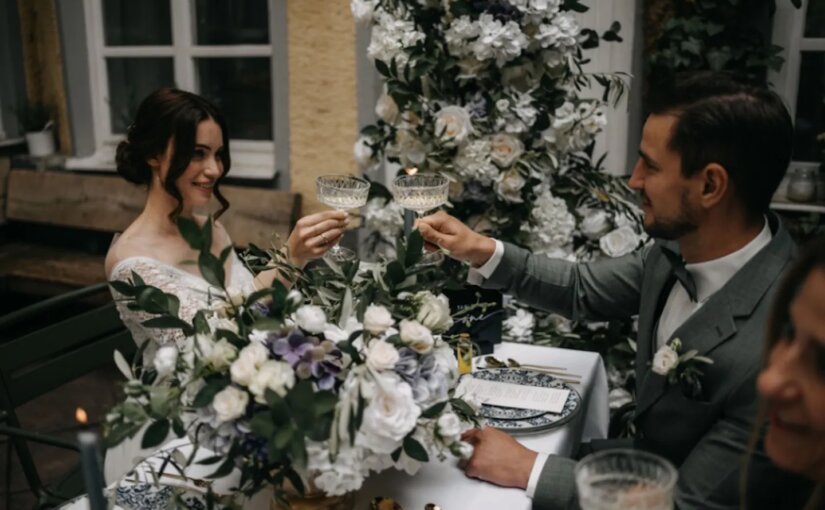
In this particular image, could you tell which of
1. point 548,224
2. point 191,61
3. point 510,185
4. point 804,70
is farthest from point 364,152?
point 191,61

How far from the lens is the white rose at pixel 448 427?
1.35 m

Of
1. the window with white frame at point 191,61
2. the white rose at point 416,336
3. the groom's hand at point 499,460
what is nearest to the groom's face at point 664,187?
the groom's hand at point 499,460

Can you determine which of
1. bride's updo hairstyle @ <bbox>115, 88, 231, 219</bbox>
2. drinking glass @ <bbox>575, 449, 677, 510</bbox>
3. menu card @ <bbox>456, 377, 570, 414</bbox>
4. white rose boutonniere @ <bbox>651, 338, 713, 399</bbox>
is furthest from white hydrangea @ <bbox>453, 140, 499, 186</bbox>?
drinking glass @ <bbox>575, 449, 677, 510</bbox>

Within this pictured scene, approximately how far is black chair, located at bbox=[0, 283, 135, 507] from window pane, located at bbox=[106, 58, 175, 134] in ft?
8.57

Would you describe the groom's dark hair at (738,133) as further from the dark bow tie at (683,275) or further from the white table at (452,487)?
the white table at (452,487)

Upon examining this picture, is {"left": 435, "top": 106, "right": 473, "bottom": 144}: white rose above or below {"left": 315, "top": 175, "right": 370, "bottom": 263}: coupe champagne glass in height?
above

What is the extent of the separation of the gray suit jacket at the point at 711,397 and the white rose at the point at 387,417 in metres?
0.39

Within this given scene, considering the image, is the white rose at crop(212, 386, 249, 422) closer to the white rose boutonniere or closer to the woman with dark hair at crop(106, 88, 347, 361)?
the white rose boutonniere

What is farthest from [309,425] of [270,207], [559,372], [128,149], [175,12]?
[175,12]

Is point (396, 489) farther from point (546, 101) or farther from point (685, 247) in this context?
point (546, 101)

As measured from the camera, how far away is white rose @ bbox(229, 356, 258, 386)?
124cm

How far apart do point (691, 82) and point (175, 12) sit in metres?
3.43

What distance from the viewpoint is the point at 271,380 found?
1229mm

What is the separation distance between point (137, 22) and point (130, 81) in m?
0.34
